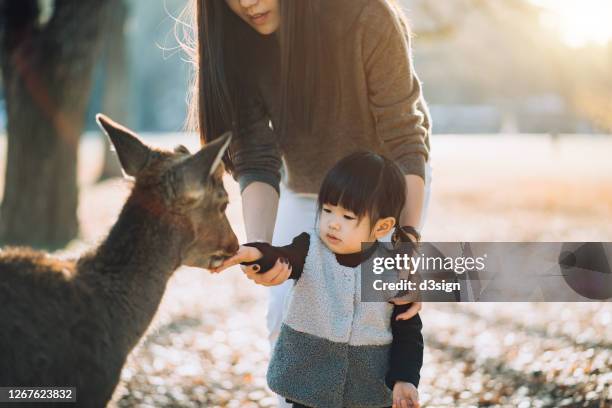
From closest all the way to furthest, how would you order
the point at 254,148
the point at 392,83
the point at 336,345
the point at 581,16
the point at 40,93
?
1. the point at 336,345
2. the point at 392,83
3. the point at 254,148
4. the point at 40,93
5. the point at 581,16

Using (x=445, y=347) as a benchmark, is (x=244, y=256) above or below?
below

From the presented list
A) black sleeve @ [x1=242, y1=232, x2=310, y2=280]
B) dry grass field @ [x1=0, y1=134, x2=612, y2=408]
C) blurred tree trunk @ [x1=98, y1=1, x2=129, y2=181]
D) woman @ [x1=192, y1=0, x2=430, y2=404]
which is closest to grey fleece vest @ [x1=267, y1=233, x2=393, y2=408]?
black sleeve @ [x1=242, y1=232, x2=310, y2=280]

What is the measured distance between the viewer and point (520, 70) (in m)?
38.3

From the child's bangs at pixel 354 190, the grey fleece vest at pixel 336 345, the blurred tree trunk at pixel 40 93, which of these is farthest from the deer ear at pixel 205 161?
the blurred tree trunk at pixel 40 93

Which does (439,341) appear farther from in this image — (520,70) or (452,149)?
(520,70)

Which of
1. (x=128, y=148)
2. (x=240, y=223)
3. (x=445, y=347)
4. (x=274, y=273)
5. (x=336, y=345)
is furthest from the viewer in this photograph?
(x=240, y=223)

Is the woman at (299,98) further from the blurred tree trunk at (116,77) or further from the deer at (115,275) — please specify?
the blurred tree trunk at (116,77)

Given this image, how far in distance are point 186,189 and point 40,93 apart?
8469 mm

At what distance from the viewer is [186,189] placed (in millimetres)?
3146

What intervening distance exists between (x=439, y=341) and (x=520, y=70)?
107ft

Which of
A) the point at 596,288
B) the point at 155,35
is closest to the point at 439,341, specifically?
the point at 596,288

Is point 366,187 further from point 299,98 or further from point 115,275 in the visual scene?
point 115,275

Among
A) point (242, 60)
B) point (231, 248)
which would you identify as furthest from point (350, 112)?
point (231, 248)

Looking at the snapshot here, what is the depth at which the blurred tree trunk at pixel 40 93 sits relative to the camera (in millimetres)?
10859
